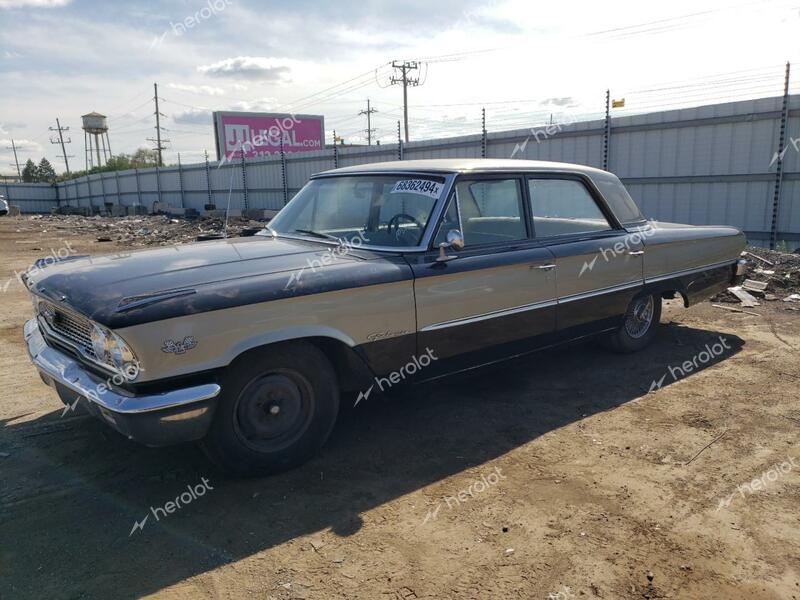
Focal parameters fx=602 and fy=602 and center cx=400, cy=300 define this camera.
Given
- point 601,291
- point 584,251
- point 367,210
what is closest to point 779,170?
point 601,291

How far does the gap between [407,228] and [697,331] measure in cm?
391

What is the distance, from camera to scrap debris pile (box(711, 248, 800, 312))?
7.48 metres

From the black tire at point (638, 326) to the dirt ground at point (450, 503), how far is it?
72 cm

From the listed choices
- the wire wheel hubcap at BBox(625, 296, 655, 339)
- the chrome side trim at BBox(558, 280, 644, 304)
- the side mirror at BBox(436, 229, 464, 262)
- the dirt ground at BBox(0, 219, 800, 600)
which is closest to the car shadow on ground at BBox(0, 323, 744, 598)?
the dirt ground at BBox(0, 219, 800, 600)

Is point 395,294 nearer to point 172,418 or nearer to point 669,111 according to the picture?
point 172,418

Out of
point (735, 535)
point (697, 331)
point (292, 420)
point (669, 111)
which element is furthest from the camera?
point (669, 111)

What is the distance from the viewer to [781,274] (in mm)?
8273

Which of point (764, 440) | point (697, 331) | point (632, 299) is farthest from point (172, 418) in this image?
point (697, 331)

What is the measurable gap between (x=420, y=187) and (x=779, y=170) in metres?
8.34

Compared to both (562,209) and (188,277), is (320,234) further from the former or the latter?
(562,209)

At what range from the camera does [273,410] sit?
3.22 m

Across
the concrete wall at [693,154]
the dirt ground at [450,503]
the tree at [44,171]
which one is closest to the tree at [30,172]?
the tree at [44,171]

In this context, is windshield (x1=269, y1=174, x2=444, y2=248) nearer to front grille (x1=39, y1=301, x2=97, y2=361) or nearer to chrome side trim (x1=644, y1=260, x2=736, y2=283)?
front grille (x1=39, y1=301, x2=97, y2=361)

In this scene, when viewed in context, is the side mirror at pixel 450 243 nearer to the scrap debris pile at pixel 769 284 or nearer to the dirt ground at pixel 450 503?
the dirt ground at pixel 450 503
